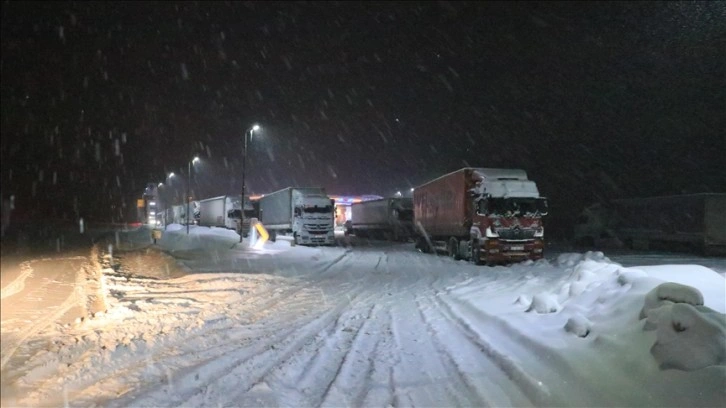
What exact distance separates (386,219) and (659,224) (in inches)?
819

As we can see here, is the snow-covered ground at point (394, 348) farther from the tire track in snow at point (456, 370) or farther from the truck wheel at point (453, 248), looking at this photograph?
the truck wheel at point (453, 248)

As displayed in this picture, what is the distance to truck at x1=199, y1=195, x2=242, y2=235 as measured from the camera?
53844 millimetres

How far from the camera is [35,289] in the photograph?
14195mm

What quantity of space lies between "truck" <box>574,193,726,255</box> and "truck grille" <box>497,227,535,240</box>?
13.4 m

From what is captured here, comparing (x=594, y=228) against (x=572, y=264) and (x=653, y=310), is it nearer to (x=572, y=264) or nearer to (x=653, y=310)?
(x=572, y=264)

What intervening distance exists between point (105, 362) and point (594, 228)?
128 feet

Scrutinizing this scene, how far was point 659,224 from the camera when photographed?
115 ft

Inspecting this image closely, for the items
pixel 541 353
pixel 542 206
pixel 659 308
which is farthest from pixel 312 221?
pixel 659 308

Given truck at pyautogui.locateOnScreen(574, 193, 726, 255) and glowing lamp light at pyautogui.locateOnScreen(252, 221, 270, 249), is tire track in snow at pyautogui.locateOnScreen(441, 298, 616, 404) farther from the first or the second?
truck at pyautogui.locateOnScreen(574, 193, 726, 255)

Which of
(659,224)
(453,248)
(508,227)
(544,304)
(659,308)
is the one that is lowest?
(544,304)

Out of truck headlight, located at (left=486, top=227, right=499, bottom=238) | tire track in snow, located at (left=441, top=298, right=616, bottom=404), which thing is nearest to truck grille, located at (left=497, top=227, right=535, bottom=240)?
truck headlight, located at (left=486, top=227, right=499, bottom=238)

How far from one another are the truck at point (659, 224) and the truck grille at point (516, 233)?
43.9 ft

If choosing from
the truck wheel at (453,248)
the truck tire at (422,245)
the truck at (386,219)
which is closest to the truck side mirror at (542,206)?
the truck wheel at (453,248)

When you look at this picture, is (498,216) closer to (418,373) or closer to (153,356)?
(418,373)
